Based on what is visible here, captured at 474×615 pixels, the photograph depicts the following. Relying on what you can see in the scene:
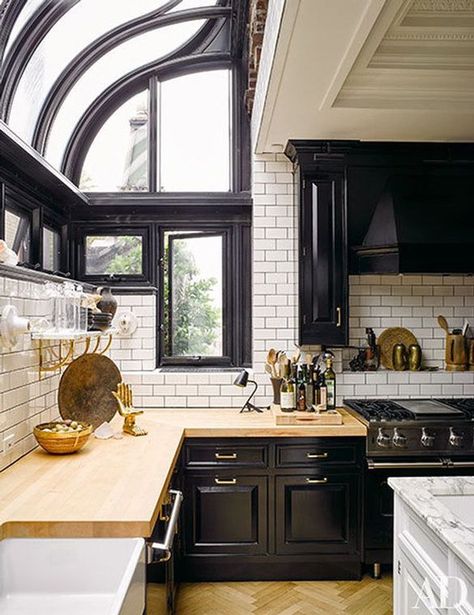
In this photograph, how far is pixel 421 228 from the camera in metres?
3.80

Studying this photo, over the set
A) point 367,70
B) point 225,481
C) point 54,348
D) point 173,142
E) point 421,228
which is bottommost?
point 225,481

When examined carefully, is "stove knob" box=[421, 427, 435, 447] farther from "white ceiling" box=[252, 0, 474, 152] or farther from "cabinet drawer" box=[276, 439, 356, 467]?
"white ceiling" box=[252, 0, 474, 152]

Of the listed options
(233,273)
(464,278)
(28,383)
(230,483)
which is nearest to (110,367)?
(28,383)

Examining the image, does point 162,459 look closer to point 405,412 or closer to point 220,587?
point 220,587

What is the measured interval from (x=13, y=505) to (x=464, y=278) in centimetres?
331

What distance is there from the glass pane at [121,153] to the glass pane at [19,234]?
0.98m

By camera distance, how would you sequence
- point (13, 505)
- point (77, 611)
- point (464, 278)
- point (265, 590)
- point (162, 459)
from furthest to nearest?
1. point (464, 278)
2. point (265, 590)
3. point (162, 459)
4. point (13, 505)
5. point (77, 611)

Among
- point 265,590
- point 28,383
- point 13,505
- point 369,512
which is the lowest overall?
point 265,590

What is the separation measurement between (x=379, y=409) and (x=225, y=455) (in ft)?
3.30

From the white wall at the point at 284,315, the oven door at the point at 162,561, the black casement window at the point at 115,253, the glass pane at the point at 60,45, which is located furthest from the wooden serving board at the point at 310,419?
the glass pane at the point at 60,45

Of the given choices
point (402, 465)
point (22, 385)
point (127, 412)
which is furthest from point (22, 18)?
point (402, 465)

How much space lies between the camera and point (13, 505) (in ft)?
7.06

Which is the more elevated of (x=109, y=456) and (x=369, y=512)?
(x=109, y=456)

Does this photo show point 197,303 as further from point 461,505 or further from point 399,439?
point 461,505
